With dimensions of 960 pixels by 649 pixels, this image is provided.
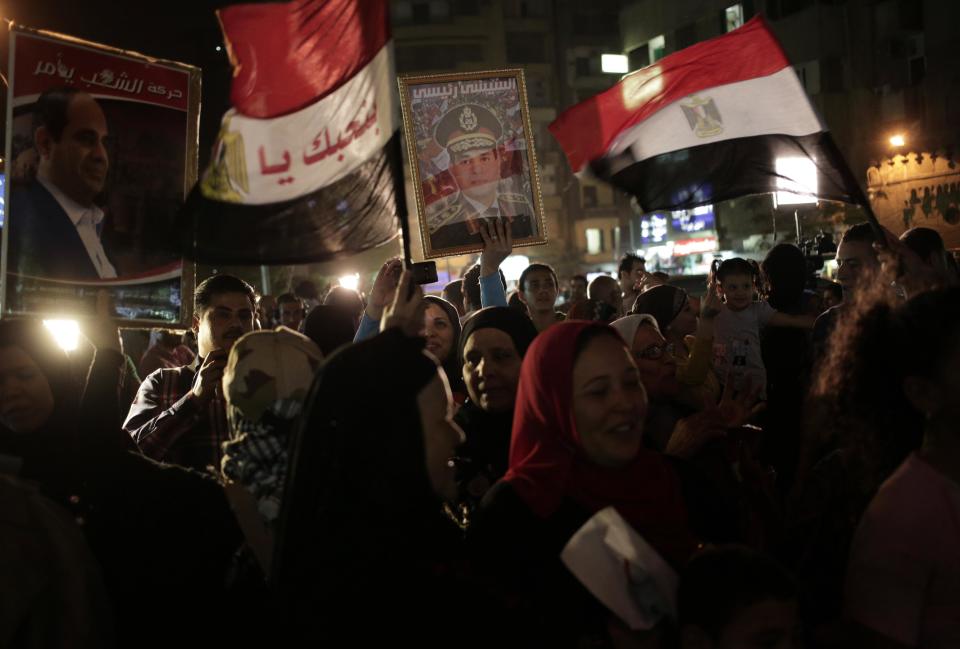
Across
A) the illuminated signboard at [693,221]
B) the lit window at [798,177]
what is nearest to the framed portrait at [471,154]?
the lit window at [798,177]

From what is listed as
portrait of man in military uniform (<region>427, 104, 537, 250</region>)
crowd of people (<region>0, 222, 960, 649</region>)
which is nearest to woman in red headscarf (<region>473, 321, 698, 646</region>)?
crowd of people (<region>0, 222, 960, 649</region>)

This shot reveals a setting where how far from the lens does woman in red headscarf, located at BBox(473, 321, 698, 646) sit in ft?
8.46

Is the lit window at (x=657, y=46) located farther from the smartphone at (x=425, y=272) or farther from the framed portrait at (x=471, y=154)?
the smartphone at (x=425, y=272)

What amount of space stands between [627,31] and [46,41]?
41.9 m

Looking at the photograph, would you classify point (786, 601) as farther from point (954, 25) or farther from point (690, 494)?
point (954, 25)

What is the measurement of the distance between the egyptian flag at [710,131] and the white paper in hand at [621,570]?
249cm

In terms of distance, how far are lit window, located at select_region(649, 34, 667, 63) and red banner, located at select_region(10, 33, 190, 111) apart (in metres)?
38.2

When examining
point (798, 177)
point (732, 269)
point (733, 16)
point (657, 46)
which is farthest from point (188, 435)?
point (657, 46)

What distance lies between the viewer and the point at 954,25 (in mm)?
23562

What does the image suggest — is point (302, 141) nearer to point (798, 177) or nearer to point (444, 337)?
point (444, 337)

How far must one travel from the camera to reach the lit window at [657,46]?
39438mm

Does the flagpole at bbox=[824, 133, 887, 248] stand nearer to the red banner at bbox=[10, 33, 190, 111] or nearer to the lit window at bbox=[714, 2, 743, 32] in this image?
the red banner at bbox=[10, 33, 190, 111]

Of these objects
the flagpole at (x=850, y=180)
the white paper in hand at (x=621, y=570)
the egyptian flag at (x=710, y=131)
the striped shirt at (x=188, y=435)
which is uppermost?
→ the egyptian flag at (x=710, y=131)

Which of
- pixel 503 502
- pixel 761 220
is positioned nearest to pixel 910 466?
pixel 503 502
